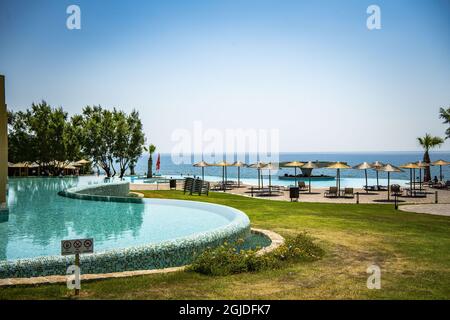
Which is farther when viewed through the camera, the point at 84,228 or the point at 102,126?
the point at 102,126

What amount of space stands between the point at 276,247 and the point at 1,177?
32.7 feet

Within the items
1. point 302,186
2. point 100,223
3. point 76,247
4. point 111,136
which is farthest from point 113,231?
point 111,136

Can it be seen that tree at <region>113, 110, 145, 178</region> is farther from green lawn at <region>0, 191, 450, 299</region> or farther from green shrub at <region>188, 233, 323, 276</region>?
green shrub at <region>188, 233, 323, 276</region>

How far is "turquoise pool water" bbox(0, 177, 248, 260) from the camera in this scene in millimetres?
10227

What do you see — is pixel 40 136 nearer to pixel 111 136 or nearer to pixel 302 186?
pixel 111 136

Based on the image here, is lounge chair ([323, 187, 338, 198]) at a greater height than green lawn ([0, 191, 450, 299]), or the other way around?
green lawn ([0, 191, 450, 299])

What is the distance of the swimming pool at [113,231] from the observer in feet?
24.8

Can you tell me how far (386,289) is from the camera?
6.18 metres

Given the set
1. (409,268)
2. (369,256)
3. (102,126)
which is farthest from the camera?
(102,126)

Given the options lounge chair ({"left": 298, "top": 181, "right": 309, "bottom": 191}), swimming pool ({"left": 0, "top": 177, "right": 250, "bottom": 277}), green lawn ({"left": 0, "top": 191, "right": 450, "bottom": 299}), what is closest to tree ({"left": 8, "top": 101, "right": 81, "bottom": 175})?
swimming pool ({"left": 0, "top": 177, "right": 250, "bottom": 277})
